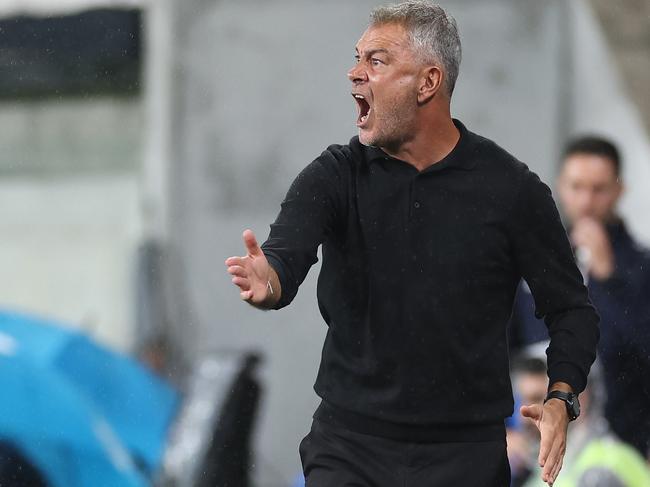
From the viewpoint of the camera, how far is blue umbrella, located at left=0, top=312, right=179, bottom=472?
7.09m

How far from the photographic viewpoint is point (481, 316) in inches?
138

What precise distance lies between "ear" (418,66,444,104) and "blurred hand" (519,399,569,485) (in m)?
0.69

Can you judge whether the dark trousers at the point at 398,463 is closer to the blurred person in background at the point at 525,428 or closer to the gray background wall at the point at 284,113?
the blurred person in background at the point at 525,428

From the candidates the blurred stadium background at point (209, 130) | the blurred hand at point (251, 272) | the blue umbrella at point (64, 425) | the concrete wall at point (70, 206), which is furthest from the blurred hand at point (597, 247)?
the concrete wall at point (70, 206)

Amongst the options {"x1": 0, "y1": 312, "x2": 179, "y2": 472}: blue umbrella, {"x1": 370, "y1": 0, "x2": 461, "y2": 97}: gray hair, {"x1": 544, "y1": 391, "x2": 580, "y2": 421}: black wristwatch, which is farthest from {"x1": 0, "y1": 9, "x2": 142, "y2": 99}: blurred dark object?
{"x1": 544, "y1": 391, "x2": 580, "y2": 421}: black wristwatch

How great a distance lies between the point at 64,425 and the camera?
6.96m

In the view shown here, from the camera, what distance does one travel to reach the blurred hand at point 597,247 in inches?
204

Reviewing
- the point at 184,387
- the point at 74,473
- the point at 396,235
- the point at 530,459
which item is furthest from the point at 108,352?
the point at 396,235

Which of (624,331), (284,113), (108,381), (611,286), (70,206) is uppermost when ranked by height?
(284,113)

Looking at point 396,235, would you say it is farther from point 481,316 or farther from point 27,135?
point 27,135

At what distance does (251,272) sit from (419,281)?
1.38 ft

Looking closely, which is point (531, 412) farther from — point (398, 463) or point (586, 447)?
point (586, 447)

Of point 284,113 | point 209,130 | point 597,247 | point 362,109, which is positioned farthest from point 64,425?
point 362,109

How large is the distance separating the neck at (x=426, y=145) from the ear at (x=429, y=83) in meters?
0.04
